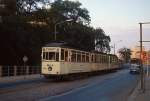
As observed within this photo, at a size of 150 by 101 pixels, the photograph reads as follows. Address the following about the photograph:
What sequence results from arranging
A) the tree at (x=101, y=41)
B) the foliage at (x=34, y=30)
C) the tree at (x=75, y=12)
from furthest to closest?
the tree at (x=101, y=41)
the tree at (x=75, y=12)
the foliage at (x=34, y=30)

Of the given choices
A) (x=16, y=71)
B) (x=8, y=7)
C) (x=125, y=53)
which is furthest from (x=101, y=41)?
(x=16, y=71)

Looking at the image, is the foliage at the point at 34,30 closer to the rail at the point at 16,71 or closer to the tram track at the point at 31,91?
the rail at the point at 16,71

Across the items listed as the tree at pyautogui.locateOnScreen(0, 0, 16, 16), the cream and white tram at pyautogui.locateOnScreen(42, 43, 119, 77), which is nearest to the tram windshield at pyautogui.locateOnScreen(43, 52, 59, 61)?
the cream and white tram at pyautogui.locateOnScreen(42, 43, 119, 77)

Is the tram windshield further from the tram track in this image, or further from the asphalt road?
the tram track

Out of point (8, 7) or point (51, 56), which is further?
point (8, 7)

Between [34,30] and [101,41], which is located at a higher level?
[101,41]

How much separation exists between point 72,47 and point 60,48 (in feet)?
9.63

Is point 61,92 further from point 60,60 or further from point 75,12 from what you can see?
point 75,12

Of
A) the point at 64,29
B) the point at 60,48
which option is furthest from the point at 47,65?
the point at 64,29

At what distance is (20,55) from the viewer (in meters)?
58.3

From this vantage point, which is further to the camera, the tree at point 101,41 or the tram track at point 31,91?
the tree at point 101,41

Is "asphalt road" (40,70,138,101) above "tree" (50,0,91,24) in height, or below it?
below

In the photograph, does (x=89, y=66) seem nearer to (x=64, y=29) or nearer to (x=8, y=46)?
(x=8, y=46)

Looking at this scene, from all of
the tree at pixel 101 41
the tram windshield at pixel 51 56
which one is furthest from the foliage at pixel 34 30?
the tree at pixel 101 41
